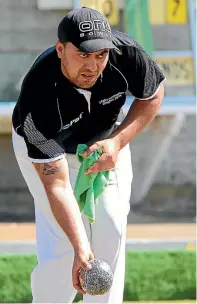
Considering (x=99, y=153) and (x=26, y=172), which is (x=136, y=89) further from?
(x=26, y=172)

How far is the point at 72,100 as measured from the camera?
3846 mm

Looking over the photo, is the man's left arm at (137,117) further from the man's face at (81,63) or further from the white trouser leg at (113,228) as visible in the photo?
the man's face at (81,63)

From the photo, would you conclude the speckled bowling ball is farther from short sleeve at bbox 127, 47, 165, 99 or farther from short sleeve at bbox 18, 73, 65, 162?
short sleeve at bbox 127, 47, 165, 99

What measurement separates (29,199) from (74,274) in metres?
5.41

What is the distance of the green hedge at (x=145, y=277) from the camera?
18.0ft

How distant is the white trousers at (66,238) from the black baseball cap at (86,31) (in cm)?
61

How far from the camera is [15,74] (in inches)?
327

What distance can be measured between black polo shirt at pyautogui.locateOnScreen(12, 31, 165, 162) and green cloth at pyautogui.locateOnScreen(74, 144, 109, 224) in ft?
0.32

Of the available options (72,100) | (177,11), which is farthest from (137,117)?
(177,11)

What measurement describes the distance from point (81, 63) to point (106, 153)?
1.52 ft

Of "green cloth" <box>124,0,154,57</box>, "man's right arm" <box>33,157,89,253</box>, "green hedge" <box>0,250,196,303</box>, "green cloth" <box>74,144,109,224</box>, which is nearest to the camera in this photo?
"man's right arm" <box>33,157,89,253</box>

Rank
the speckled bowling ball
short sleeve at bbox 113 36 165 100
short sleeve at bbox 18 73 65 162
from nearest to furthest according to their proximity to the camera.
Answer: the speckled bowling ball
short sleeve at bbox 18 73 65 162
short sleeve at bbox 113 36 165 100

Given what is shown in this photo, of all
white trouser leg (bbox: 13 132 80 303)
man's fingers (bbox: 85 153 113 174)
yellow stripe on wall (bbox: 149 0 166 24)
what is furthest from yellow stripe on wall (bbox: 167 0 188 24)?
man's fingers (bbox: 85 153 113 174)

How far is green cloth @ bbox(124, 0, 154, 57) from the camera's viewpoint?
8250 mm
